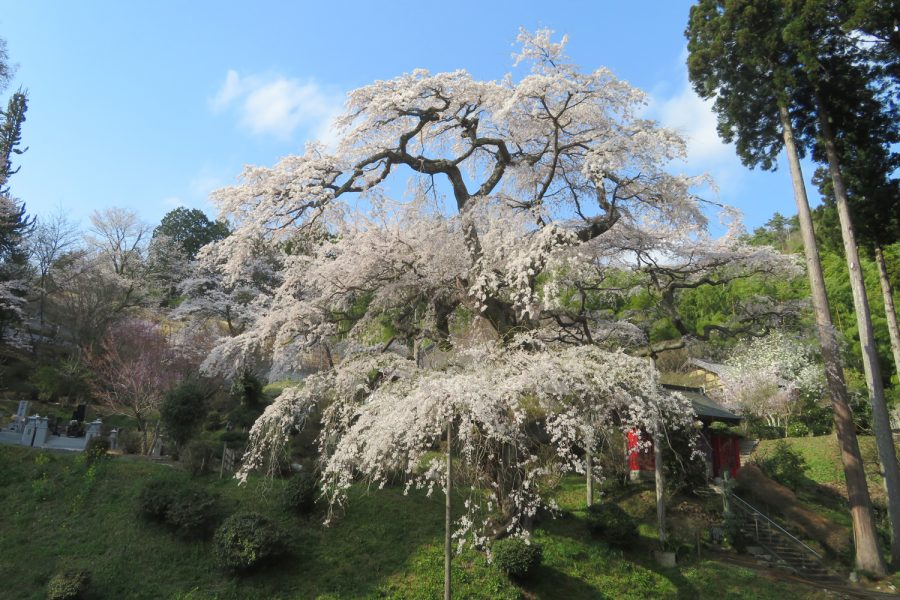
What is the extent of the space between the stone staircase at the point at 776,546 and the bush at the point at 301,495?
388 inches

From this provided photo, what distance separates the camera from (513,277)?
980 centimetres

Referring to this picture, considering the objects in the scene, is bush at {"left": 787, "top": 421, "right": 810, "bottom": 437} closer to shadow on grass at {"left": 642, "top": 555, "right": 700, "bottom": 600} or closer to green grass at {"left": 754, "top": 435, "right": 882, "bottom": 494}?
green grass at {"left": 754, "top": 435, "right": 882, "bottom": 494}

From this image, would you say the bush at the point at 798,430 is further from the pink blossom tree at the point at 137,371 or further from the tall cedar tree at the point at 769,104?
the pink blossom tree at the point at 137,371

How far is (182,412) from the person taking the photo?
1323 cm

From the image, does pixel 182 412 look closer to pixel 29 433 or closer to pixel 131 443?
pixel 131 443

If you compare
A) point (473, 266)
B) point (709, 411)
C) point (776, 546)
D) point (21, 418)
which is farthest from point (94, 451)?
point (709, 411)

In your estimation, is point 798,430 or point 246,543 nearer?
point 246,543

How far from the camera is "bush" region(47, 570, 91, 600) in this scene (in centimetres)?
845

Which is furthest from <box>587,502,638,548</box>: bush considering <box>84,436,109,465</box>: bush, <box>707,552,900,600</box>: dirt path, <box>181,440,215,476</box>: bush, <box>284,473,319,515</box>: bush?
<box>84,436,109,465</box>: bush

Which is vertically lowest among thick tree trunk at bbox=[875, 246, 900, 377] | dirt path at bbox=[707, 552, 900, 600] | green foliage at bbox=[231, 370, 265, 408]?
dirt path at bbox=[707, 552, 900, 600]

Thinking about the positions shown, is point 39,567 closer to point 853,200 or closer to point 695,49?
point 695,49

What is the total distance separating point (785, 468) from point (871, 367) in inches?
280

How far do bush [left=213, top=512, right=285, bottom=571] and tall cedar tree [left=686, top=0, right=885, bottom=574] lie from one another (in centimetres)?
1152

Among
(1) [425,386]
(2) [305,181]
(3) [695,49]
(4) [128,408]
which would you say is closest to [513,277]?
(1) [425,386]
